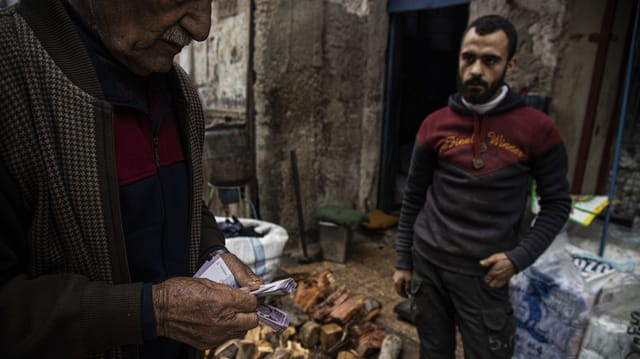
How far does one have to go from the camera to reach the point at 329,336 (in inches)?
120

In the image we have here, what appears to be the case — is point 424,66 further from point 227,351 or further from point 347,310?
point 227,351

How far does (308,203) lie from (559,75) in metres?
3.07

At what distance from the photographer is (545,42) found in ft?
10.3

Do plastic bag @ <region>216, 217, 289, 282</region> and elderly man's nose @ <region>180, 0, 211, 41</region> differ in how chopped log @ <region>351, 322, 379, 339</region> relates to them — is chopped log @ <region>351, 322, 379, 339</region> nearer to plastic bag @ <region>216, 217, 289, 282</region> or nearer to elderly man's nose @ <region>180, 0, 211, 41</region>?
plastic bag @ <region>216, 217, 289, 282</region>

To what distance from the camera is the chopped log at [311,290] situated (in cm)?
351

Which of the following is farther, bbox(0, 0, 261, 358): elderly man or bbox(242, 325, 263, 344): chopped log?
bbox(242, 325, 263, 344): chopped log

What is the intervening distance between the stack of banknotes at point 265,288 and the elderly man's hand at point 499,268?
1.13 meters

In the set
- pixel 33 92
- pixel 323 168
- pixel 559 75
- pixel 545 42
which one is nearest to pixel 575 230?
pixel 559 75

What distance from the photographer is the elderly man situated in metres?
0.81

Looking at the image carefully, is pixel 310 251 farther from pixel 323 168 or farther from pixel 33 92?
pixel 33 92

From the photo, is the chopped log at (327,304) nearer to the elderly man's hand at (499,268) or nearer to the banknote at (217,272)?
the elderly man's hand at (499,268)

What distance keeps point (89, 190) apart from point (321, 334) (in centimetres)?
256

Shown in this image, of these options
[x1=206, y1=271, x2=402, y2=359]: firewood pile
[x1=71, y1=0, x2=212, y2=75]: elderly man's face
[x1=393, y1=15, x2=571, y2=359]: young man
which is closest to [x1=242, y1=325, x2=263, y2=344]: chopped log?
[x1=206, y1=271, x2=402, y2=359]: firewood pile

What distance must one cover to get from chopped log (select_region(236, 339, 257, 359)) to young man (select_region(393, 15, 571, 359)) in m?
1.38
